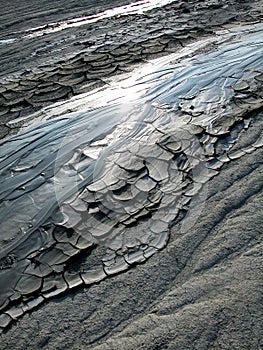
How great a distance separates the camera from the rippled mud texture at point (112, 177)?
1823mm

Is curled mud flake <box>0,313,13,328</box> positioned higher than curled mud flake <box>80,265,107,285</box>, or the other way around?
curled mud flake <box>0,313,13,328</box>

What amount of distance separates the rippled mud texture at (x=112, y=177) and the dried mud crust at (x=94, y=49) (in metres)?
0.63

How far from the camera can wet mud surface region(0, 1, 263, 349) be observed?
1542 mm

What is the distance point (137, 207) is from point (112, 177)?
288 mm

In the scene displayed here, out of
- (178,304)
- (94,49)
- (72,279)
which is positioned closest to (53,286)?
(72,279)

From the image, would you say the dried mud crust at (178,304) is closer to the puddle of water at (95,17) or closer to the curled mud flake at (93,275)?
the curled mud flake at (93,275)

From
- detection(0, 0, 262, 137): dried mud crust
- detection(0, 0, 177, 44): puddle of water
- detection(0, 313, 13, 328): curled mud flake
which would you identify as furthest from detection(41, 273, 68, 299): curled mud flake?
detection(0, 0, 177, 44): puddle of water

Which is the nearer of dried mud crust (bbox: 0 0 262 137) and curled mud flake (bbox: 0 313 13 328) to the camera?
curled mud flake (bbox: 0 313 13 328)

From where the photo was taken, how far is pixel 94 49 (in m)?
4.42

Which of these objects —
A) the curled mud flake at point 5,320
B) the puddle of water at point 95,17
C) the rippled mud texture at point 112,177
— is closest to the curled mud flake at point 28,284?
the rippled mud texture at point 112,177

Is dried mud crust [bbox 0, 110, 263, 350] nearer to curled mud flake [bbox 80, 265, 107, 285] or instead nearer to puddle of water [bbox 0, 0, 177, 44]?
curled mud flake [bbox 80, 265, 107, 285]

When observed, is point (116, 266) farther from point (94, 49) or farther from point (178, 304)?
point (94, 49)

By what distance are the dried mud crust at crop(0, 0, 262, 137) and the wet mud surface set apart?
4 centimetres

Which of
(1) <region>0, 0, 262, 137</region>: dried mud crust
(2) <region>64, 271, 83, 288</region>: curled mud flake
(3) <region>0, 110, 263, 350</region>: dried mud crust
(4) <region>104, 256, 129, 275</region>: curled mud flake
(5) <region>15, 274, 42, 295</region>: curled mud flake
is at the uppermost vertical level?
(1) <region>0, 0, 262, 137</region>: dried mud crust
